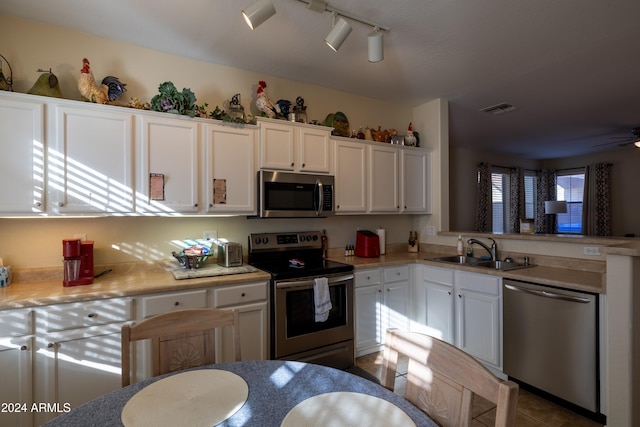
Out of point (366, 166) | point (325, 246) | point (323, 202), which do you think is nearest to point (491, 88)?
point (366, 166)

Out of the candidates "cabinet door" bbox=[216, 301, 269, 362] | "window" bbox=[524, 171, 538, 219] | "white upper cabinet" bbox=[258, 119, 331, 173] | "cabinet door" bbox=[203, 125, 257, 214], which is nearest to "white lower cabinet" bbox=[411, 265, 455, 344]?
"white upper cabinet" bbox=[258, 119, 331, 173]

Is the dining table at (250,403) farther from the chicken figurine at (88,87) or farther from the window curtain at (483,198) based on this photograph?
the window curtain at (483,198)

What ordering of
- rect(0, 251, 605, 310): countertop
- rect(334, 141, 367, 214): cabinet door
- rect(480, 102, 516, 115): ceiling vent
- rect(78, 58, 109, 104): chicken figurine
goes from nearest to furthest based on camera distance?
1. rect(0, 251, 605, 310): countertop
2. rect(78, 58, 109, 104): chicken figurine
3. rect(334, 141, 367, 214): cabinet door
4. rect(480, 102, 516, 115): ceiling vent

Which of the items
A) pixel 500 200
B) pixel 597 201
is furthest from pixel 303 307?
pixel 597 201

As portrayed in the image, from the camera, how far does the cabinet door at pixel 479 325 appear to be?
254cm

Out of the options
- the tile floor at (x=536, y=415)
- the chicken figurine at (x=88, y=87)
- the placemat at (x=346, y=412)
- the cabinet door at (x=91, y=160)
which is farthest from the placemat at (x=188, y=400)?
the chicken figurine at (x=88, y=87)

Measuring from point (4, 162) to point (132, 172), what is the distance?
667 mm

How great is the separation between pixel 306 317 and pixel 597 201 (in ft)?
23.4

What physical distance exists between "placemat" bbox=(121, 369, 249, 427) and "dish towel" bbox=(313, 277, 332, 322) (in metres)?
1.44

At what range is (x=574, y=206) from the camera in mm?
7180

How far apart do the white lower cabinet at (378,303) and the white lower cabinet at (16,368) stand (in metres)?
2.23

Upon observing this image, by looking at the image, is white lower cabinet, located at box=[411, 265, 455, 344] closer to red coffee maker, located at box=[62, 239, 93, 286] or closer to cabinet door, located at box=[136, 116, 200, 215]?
cabinet door, located at box=[136, 116, 200, 215]

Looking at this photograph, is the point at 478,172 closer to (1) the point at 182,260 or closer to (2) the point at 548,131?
(2) the point at 548,131

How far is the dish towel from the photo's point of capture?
2.55m
